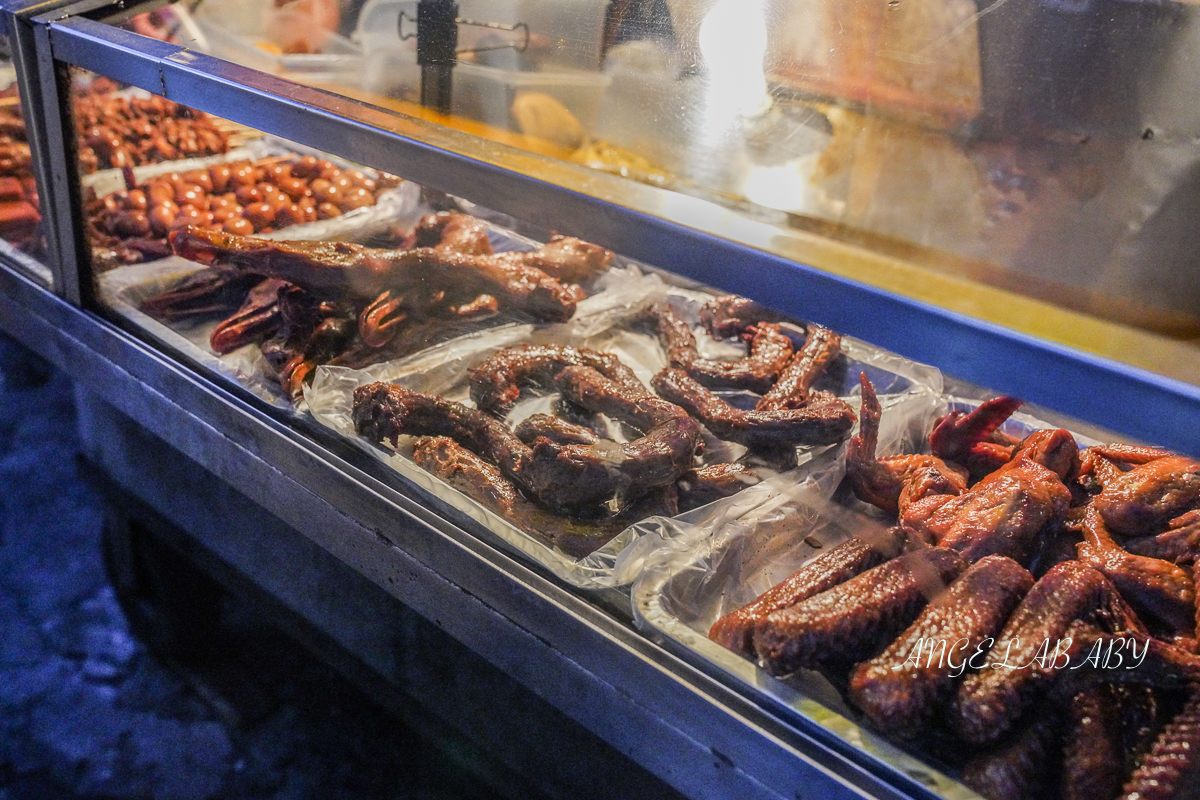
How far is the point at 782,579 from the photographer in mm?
1849

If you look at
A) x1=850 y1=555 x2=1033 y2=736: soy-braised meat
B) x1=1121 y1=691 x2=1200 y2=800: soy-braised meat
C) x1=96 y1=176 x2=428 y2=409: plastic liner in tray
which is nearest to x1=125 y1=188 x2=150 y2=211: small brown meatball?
x1=96 y1=176 x2=428 y2=409: plastic liner in tray

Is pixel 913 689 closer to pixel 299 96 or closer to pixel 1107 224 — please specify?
pixel 299 96

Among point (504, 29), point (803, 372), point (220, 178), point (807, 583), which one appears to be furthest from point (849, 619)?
point (220, 178)

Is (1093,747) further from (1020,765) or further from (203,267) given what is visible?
(203,267)

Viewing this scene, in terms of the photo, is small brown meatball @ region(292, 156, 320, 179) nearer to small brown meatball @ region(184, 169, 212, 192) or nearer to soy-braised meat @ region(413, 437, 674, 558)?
small brown meatball @ region(184, 169, 212, 192)

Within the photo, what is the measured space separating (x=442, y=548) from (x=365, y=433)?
18.0 inches

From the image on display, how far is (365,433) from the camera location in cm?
216

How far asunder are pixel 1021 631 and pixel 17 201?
358 cm

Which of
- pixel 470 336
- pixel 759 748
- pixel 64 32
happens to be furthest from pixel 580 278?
pixel 759 748

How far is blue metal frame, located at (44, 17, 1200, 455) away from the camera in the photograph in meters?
1.02

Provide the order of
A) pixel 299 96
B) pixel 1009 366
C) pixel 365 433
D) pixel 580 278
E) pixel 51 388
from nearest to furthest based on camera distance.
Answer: pixel 1009 366 < pixel 299 96 < pixel 365 433 < pixel 580 278 < pixel 51 388

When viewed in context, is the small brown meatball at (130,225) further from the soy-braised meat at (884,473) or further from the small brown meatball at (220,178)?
the soy-braised meat at (884,473)

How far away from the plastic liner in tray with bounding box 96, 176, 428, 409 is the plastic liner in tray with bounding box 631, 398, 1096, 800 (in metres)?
1.26

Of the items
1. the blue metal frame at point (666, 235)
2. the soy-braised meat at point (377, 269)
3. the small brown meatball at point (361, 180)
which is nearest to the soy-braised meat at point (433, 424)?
the soy-braised meat at point (377, 269)
